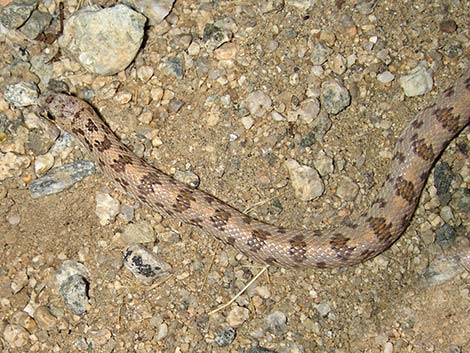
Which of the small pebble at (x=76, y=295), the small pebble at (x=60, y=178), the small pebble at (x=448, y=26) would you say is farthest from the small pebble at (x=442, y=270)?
the small pebble at (x=60, y=178)

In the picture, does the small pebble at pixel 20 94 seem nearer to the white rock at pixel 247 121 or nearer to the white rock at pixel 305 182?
the white rock at pixel 247 121

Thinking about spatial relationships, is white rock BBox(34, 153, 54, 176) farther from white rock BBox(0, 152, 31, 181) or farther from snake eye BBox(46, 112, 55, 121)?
snake eye BBox(46, 112, 55, 121)

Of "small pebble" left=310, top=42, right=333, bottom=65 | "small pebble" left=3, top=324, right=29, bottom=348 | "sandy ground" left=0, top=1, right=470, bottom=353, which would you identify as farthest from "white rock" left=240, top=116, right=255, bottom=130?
"small pebble" left=3, top=324, right=29, bottom=348

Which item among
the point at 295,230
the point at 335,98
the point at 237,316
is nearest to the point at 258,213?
the point at 295,230

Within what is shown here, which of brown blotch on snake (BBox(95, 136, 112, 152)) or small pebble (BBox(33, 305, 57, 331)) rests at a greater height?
brown blotch on snake (BBox(95, 136, 112, 152))

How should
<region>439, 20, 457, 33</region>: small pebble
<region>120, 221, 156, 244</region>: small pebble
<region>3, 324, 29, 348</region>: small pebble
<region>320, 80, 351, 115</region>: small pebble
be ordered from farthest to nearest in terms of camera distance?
1. <region>439, 20, 457, 33</region>: small pebble
2. <region>320, 80, 351, 115</region>: small pebble
3. <region>120, 221, 156, 244</region>: small pebble
4. <region>3, 324, 29, 348</region>: small pebble

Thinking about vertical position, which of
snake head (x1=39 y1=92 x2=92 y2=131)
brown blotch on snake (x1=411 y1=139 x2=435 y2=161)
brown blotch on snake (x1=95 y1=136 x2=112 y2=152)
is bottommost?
brown blotch on snake (x1=411 y1=139 x2=435 y2=161)

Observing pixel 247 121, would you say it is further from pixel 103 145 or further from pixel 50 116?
pixel 50 116

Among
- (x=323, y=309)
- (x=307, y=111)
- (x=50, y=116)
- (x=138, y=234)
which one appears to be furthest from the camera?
(x=50, y=116)
